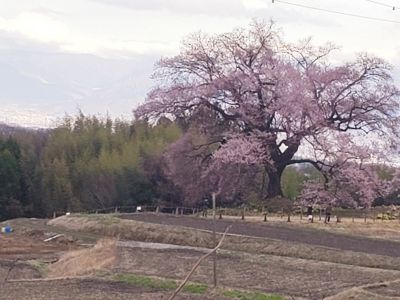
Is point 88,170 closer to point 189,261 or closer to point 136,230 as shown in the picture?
point 136,230

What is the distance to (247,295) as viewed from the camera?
15.9m

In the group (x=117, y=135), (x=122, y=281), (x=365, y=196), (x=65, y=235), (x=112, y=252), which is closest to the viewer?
(x=122, y=281)

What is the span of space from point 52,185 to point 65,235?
18.2m

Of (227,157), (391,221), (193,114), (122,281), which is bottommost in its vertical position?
(122,281)

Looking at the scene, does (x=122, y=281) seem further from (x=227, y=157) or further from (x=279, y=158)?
(x=279, y=158)

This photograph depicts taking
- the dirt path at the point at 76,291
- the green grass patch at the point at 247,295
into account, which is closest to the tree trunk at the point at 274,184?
the dirt path at the point at 76,291

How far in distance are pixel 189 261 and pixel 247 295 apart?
527 centimetres

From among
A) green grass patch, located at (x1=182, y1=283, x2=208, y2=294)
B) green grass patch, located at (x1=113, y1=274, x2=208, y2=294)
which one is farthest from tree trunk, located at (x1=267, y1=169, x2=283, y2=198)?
green grass patch, located at (x1=182, y1=283, x2=208, y2=294)

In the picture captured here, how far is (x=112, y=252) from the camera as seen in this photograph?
2302 cm

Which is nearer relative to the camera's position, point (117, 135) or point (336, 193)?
point (336, 193)

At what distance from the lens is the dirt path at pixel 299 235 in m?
22.1

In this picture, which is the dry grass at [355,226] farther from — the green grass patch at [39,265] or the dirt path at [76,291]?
the dirt path at [76,291]

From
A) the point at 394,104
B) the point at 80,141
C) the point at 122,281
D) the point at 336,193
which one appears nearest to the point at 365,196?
the point at 336,193

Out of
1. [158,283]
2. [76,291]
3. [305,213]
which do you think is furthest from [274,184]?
[76,291]
